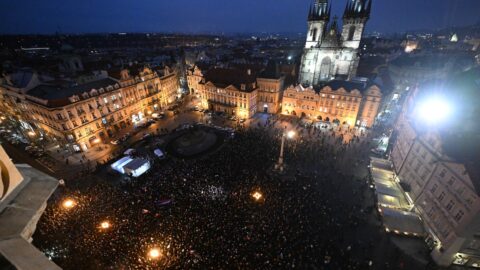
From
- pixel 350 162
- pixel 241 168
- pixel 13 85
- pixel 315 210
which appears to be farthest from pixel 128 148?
pixel 350 162

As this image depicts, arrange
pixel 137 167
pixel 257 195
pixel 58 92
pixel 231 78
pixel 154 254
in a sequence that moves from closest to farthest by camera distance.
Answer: pixel 154 254 < pixel 257 195 < pixel 137 167 < pixel 58 92 < pixel 231 78

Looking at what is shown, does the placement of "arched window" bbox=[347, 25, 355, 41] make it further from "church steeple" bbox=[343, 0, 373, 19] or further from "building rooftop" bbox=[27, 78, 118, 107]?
"building rooftop" bbox=[27, 78, 118, 107]

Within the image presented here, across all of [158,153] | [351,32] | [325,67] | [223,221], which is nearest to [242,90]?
[158,153]

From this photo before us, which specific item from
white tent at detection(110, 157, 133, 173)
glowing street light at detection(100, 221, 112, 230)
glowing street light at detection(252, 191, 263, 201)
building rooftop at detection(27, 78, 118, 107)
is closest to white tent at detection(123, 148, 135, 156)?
white tent at detection(110, 157, 133, 173)

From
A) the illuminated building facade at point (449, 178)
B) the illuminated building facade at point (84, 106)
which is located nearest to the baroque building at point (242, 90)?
the illuminated building facade at point (84, 106)

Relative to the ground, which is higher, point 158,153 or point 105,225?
point 158,153

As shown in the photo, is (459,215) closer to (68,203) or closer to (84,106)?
(68,203)

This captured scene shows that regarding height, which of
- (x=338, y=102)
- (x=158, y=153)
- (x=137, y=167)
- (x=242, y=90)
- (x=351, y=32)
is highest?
(x=351, y=32)

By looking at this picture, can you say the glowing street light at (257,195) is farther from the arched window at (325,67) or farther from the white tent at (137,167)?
the arched window at (325,67)
